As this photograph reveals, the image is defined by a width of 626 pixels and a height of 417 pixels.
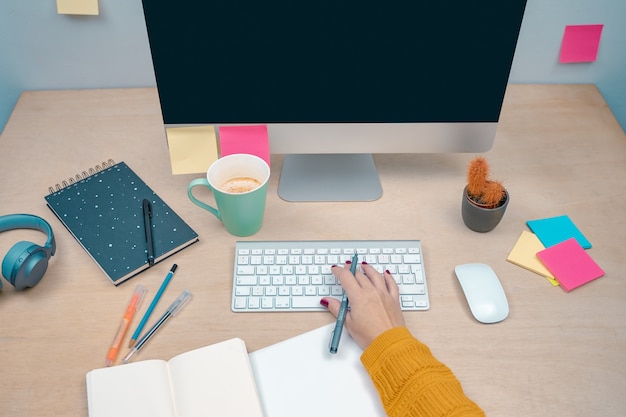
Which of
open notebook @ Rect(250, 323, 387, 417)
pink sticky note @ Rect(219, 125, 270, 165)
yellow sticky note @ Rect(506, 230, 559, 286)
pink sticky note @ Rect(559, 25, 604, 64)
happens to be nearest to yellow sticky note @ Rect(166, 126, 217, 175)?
Result: pink sticky note @ Rect(219, 125, 270, 165)

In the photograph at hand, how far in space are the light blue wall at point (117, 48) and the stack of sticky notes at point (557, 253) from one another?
1.56 ft

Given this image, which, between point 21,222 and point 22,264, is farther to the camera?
point 21,222

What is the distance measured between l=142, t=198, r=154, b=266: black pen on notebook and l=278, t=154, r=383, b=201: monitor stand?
23 cm

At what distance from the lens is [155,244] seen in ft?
2.73

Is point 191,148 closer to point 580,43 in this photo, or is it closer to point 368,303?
point 368,303

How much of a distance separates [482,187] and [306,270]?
0.32 metres

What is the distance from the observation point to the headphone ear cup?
2.40 ft

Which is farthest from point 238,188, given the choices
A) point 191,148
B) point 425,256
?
point 425,256

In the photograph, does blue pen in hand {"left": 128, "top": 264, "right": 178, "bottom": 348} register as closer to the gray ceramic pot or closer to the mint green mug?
the mint green mug

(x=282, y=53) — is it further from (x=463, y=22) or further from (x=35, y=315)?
(x=35, y=315)

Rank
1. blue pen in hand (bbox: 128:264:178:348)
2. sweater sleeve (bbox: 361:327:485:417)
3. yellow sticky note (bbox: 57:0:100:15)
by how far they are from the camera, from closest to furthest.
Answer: sweater sleeve (bbox: 361:327:485:417) < blue pen in hand (bbox: 128:264:178:348) < yellow sticky note (bbox: 57:0:100:15)

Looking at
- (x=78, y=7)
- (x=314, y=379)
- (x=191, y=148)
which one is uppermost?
(x=78, y=7)

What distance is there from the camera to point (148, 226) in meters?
0.85

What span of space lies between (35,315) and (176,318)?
0.68 feet
